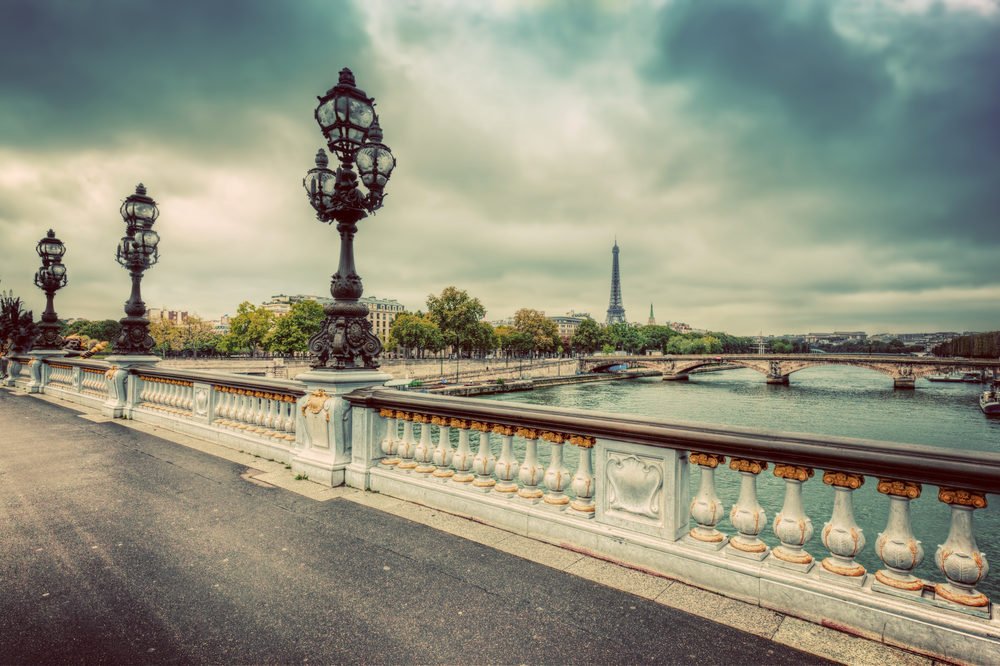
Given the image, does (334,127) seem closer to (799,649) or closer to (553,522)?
(553,522)

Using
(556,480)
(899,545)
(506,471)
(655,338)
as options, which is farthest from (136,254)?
(655,338)

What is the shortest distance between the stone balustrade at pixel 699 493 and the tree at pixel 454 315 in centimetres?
9110

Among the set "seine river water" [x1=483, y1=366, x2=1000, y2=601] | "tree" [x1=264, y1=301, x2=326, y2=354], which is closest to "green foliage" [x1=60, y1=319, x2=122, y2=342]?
"tree" [x1=264, y1=301, x2=326, y2=354]

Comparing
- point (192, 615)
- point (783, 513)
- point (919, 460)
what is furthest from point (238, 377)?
point (919, 460)

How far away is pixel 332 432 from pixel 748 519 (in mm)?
4555

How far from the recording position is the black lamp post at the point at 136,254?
1127 cm

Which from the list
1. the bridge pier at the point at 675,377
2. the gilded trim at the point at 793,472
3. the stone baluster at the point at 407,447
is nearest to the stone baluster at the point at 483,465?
the stone baluster at the point at 407,447

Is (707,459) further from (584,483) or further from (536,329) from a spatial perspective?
(536,329)

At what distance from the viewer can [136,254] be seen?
11266 mm

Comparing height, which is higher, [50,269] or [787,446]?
[50,269]

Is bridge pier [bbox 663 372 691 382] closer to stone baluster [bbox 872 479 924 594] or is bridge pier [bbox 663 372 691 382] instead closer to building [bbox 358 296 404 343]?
building [bbox 358 296 404 343]

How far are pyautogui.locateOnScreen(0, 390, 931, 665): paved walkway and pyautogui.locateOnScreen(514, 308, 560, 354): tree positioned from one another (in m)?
118

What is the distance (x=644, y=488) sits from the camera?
3.79 m

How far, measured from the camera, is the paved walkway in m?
2.77
